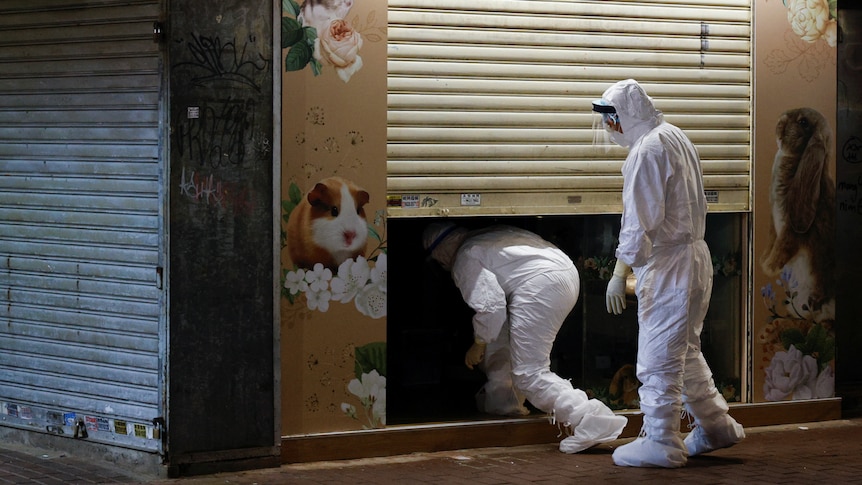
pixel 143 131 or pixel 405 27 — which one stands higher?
pixel 405 27

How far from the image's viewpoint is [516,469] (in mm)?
7219

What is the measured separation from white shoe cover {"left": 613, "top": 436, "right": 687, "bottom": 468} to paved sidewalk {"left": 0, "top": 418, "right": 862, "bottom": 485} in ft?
0.17

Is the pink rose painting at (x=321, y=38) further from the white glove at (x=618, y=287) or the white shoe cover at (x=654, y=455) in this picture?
the white shoe cover at (x=654, y=455)

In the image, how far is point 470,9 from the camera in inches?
309

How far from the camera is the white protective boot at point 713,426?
24.3ft

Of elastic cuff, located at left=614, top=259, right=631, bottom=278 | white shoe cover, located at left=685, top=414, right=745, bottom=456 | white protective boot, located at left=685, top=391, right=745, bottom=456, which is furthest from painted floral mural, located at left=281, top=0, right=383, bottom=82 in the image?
white shoe cover, located at left=685, top=414, right=745, bottom=456

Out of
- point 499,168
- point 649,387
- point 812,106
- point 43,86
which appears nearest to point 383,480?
point 649,387

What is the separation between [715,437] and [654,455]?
52 cm

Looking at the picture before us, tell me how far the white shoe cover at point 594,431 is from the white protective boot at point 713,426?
0.50m

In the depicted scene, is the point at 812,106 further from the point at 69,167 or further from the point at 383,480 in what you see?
the point at 69,167

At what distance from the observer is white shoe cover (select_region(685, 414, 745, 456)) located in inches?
292

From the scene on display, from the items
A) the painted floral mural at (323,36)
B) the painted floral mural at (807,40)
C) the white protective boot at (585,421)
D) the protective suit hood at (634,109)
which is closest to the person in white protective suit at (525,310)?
the white protective boot at (585,421)

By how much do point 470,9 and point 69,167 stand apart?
2.85 m

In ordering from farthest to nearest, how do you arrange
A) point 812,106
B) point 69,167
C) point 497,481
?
1. point 812,106
2. point 69,167
3. point 497,481
